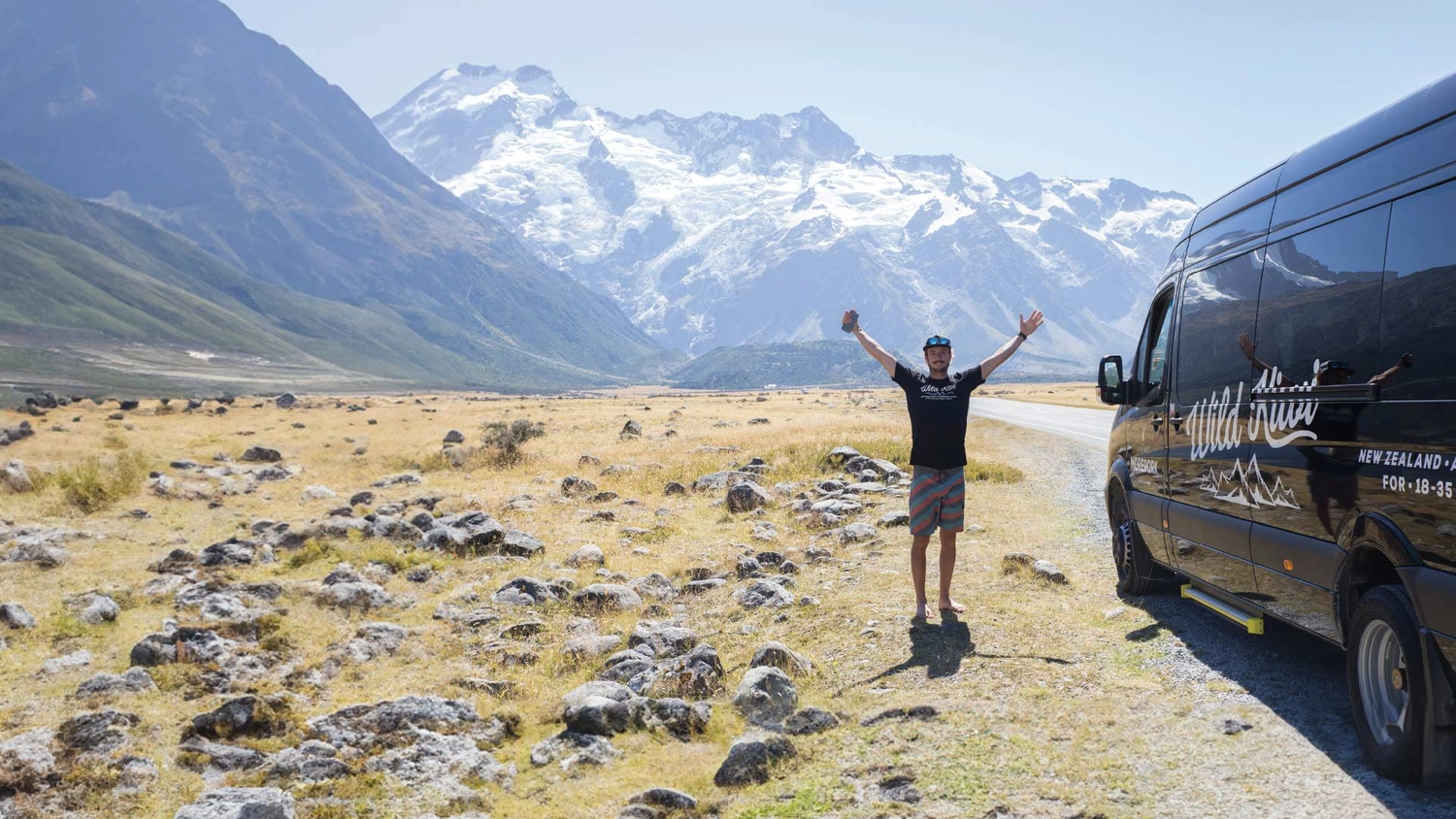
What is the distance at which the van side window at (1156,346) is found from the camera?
9523 mm

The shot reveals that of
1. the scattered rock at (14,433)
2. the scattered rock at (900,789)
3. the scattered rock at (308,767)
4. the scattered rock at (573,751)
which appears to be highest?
the scattered rock at (900,789)

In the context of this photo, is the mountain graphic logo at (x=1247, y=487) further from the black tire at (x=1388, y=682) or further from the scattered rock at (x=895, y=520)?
the scattered rock at (x=895, y=520)

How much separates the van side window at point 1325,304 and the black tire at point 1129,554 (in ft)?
12.2

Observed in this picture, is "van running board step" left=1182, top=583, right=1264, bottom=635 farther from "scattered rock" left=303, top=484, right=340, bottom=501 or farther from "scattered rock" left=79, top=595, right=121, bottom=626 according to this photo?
"scattered rock" left=303, top=484, right=340, bottom=501

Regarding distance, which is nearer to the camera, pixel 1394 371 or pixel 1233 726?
pixel 1394 371

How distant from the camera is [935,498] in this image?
9078 mm

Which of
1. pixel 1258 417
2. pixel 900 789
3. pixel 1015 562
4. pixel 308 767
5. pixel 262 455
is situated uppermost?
pixel 1258 417

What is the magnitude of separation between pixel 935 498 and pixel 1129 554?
2.87 metres

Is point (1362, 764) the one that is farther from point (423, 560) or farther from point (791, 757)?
point (423, 560)

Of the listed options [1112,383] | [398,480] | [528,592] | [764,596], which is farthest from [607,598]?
[398,480]

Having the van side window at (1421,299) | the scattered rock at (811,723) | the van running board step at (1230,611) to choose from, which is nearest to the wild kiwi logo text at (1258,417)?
the van side window at (1421,299)

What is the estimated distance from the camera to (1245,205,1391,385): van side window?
218 inches

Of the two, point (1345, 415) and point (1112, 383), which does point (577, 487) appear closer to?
point (1112, 383)

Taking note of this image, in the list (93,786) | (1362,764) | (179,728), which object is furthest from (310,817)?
(1362,764)
